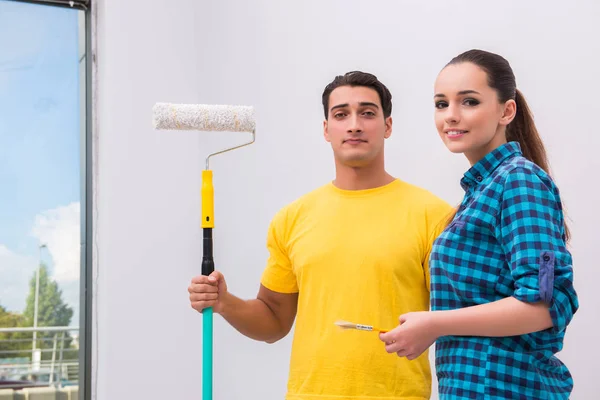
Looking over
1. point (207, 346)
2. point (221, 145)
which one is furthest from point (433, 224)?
point (221, 145)

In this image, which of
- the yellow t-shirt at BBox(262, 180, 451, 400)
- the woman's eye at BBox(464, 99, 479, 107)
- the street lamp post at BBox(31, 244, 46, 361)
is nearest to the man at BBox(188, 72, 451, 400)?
the yellow t-shirt at BBox(262, 180, 451, 400)

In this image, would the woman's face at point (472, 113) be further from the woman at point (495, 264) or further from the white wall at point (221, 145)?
the white wall at point (221, 145)

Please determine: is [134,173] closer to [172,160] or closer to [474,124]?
[172,160]

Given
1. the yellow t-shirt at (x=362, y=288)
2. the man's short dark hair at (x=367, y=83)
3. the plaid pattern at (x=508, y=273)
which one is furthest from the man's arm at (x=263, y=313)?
the plaid pattern at (x=508, y=273)

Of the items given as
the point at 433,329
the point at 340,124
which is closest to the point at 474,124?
the point at 433,329

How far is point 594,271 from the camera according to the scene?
1352 millimetres

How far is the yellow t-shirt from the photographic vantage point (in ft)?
4.41

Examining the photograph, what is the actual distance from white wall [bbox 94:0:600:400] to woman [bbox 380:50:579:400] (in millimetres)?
556

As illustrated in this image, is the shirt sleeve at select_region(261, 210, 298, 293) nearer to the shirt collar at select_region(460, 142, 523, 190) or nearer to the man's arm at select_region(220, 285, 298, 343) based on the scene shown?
the man's arm at select_region(220, 285, 298, 343)

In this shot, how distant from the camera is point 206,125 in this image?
160cm

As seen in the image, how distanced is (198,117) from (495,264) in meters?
0.76

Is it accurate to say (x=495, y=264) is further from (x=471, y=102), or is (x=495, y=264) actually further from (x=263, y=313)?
(x=263, y=313)

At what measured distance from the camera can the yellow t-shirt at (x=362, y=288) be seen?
134 centimetres

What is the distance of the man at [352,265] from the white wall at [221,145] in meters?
0.31
